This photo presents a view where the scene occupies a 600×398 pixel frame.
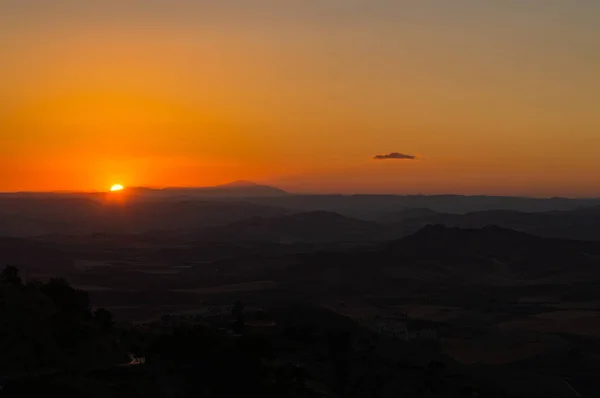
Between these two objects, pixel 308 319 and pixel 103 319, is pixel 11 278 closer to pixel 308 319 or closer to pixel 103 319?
pixel 103 319

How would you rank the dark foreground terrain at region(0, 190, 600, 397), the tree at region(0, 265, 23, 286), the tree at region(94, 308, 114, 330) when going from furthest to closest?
the tree at region(94, 308, 114, 330)
the tree at region(0, 265, 23, 286)
the dark foreground terrain at region(0, 190, 600, 397)

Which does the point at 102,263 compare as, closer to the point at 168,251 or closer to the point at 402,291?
the point at 168,251

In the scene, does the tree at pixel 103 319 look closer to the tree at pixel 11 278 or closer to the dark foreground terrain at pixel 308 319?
the dark foreground terrain at pixel 308 319

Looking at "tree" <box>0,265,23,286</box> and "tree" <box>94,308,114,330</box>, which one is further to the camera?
"tree" <box>94,308,114,330</box>

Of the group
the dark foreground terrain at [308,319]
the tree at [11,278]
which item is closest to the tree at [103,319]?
the dark foreground terrain at [308,319]

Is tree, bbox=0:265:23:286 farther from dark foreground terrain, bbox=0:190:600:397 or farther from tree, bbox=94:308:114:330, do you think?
tree, bbox=94:308:114:330

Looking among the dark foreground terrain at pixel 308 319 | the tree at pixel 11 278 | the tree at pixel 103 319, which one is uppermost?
the tree at pixel 11 278

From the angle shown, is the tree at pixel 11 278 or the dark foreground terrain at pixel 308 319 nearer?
the dark foreground terrain at pixel 308 319

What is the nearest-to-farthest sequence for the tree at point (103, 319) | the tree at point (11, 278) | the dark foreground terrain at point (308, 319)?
the dark foreground terrain at point (308, 319) → the tree at point (11, 278) → the tree at point (103, 319)

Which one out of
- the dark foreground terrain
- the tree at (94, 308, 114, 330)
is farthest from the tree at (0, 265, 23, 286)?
the tree at (94, 308, 114, 330)

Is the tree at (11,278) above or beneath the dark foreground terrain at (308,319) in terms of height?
above

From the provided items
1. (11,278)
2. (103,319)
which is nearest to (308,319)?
(103,319)

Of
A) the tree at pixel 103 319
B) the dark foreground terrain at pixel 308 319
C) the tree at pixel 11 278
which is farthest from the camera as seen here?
the tree at pixel 103 319
